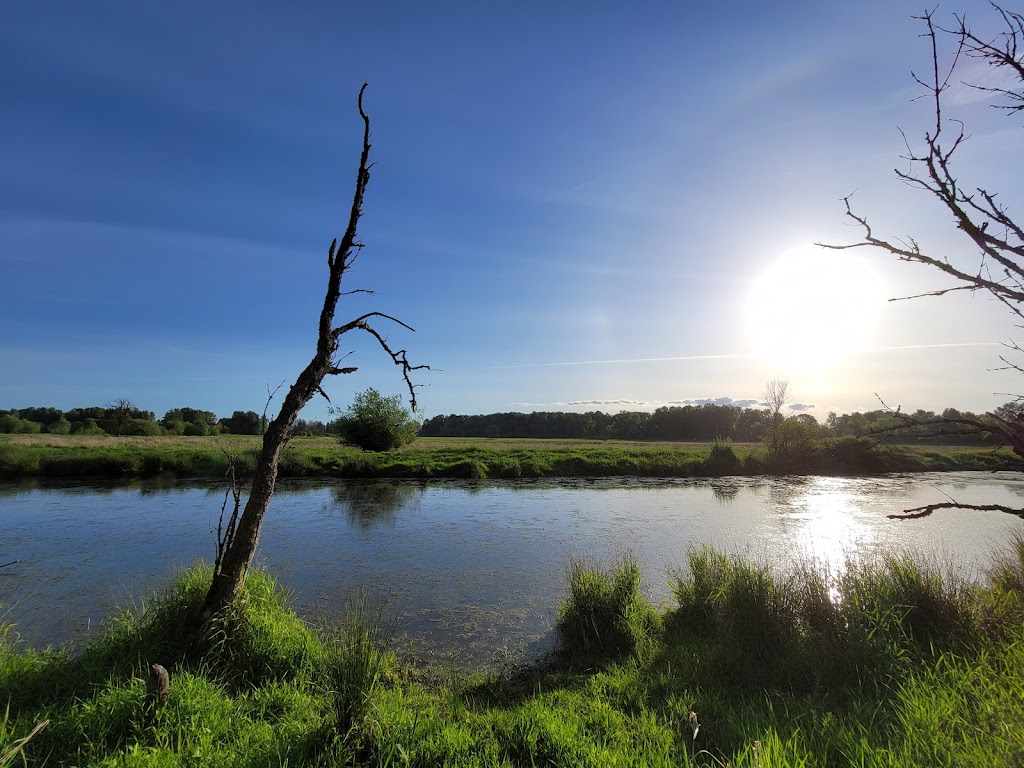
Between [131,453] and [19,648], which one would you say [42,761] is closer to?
[19,648]

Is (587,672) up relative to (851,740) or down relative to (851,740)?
down

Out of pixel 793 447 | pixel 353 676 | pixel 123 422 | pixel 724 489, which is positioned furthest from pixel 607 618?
pixel 123 422

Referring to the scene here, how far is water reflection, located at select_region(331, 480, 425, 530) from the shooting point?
18.8 meters

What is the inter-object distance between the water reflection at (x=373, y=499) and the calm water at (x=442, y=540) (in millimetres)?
93

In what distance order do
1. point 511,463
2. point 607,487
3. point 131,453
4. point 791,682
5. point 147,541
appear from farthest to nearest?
point 511,463, point 131,453, point 607,487, point 147,541, point 791,682

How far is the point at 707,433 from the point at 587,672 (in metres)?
90.2

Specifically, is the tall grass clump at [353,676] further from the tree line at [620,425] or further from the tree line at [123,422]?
the tree line at [620,425]

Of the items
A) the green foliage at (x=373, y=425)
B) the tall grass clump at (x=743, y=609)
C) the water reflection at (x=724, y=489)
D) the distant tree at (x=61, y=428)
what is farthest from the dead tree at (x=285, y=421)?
the distant tree at (x=61, y=428)

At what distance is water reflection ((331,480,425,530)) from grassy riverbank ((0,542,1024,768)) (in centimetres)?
1149

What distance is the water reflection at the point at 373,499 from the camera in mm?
18828

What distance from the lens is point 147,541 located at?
47.4ft

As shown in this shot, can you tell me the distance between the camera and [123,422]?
200 ft

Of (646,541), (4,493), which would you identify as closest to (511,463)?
(646,541)

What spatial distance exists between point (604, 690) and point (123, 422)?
71.3 meters
